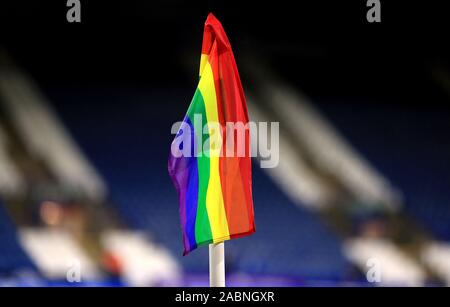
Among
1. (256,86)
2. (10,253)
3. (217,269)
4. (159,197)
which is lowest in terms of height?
(217,269)

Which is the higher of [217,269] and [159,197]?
[159,197]

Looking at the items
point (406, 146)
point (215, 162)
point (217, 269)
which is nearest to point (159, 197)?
point (406, 146)

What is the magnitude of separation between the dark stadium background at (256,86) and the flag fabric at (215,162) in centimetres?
457

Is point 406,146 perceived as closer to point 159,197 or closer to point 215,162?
point 159,197

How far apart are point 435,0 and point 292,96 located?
2009mm

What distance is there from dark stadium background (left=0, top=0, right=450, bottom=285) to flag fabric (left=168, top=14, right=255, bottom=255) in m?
4.57

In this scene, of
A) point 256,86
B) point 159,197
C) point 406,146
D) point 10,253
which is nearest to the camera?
point 10,253

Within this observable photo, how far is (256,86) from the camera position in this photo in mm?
8508

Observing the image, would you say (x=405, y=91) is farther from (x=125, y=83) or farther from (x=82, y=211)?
(x=82, y=211)

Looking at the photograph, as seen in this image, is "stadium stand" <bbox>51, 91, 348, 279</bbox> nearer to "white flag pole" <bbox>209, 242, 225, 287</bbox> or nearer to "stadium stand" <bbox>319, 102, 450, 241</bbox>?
"stadium stand" <bbox>319, 102, 450, 241</bbox>

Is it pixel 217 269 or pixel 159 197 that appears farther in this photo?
pixel 159 197

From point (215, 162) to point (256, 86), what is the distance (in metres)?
5.70

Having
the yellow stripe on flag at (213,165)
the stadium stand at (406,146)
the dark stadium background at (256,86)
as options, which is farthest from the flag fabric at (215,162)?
the stadium stand at (406,146)

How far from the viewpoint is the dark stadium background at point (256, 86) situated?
24.8ft
